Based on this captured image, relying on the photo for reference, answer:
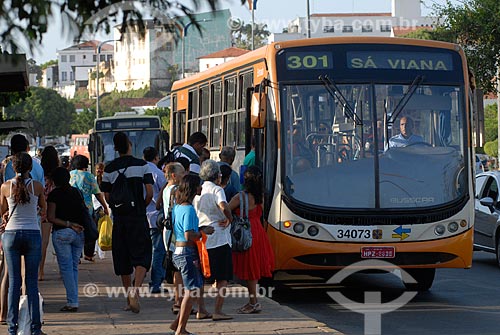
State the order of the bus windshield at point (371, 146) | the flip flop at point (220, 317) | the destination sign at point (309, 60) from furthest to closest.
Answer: the destination sign at point (309, 60) < the bus windshield at point (371, 146) < the flip flop at point (220, 317)

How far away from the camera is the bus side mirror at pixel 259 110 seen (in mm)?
13664

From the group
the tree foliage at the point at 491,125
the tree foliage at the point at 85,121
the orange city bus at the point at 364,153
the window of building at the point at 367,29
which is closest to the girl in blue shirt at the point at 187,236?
the orange city bus at the point at 364,153

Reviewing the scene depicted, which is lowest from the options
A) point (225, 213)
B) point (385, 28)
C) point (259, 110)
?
point (225, 213)

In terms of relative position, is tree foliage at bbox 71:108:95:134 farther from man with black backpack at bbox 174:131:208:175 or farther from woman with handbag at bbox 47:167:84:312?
woman with handbag at bbox 47:167:84:312

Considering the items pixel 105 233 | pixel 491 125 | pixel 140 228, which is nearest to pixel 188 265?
pixel 140 228

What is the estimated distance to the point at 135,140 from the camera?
117 feet

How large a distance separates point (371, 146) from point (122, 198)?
3549 millimetres

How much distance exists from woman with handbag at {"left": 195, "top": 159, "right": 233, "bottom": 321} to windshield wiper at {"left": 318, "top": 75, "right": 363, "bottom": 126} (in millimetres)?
3153

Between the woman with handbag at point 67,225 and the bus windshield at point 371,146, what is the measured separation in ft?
9.50

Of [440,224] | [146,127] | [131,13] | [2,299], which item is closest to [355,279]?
[440,224]

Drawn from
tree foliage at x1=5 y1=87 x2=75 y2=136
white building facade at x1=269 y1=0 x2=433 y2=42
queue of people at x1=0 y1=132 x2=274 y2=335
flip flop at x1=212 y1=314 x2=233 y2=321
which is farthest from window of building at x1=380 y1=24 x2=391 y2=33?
flip flop at x1=212 y1=314 x2=233 y2=321

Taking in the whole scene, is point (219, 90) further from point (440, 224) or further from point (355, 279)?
point (440, 224)

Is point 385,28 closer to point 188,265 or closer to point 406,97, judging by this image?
point 406,97

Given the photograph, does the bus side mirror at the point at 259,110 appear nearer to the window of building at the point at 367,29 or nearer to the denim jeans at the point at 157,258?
the denim jeans at the point at 157,258
